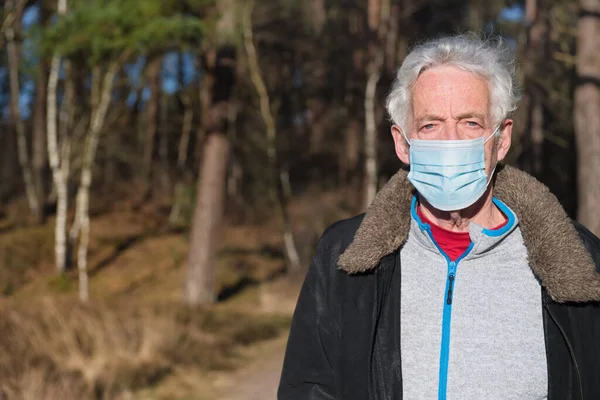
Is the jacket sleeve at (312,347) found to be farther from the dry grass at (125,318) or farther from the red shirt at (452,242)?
the dry grass at (125,318)

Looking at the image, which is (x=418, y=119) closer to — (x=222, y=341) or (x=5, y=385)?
(x=5, y=385)

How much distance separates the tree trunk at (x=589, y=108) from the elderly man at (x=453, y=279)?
655 cm

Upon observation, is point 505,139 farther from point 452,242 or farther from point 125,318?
point 125,318

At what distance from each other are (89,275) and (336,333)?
17411 millimetres

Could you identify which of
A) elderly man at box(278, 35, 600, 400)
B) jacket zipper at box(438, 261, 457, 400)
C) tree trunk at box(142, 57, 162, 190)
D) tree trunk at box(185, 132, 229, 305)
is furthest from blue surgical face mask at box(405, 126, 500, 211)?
tree trunk at box(142, 57, 162, 190)

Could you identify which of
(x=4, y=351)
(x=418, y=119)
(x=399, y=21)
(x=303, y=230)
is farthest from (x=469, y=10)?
(x=418, y=119)

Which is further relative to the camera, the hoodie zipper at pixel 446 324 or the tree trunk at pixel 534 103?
the tree trunk at pixel 534 103

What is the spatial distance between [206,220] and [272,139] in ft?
16.5

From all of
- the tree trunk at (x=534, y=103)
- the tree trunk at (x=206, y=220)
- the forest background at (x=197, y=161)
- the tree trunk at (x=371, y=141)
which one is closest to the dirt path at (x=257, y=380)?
the forest background at (x=197, y=161)

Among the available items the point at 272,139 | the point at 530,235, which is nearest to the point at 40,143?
the point at 272,139

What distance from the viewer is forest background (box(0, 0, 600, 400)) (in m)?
8.61

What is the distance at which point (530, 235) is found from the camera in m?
2.43

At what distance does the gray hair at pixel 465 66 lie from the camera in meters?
Result: 2.47

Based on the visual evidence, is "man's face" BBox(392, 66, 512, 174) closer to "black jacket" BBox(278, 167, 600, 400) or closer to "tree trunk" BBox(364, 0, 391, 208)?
"black jacket" BBox(278, 167, 600, 400)
